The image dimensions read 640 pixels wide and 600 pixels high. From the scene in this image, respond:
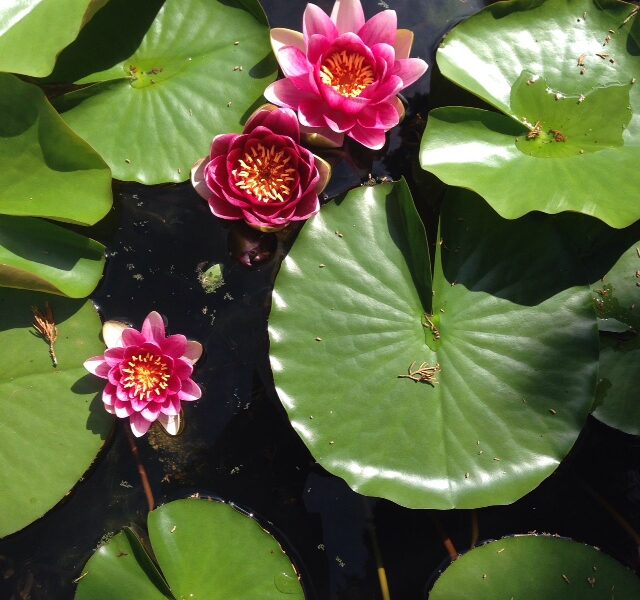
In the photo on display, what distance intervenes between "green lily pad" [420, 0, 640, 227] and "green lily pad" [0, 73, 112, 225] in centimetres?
122

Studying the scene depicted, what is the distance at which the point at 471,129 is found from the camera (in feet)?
7.09

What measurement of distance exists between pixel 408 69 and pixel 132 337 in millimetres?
1398

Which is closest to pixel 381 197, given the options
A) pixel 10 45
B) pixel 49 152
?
pixel 49 152

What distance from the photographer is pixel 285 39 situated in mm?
2246

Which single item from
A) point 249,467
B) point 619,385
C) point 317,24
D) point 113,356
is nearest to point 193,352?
point 113,356

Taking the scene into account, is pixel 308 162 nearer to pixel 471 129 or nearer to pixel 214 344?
pixel 471 129

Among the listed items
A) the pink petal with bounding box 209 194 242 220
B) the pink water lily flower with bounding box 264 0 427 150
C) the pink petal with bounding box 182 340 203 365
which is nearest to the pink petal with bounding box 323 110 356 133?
the pink water lily flower with bounding box 264 0 427 150

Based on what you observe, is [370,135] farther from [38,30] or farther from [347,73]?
[38,30]

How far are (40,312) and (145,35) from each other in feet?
3.82

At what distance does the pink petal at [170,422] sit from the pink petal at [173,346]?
0.23 m

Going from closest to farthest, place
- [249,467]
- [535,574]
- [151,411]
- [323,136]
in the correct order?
[535,574] → [151,411] → [323,136] → [249,467]

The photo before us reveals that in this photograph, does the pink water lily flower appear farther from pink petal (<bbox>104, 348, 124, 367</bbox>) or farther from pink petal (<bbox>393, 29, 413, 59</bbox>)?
pink petal (<bbox>104, 348, 124, 367</bbox>)

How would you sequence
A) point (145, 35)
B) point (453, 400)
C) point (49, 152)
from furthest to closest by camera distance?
1. point (145, 35)
2. point (49, 152)
3. point (453, 400)

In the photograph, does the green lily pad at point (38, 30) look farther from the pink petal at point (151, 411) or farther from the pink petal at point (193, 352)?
the pink petal at point (151, 411)
